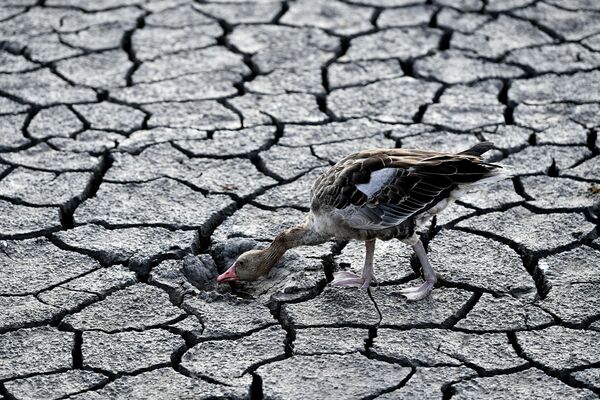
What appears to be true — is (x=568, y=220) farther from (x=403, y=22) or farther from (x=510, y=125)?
(x=403, y=22)

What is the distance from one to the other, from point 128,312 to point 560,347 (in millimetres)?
2010

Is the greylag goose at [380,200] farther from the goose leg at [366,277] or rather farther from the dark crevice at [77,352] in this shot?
the dark crevice at [77,352]

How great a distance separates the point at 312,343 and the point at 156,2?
4749 millimetres

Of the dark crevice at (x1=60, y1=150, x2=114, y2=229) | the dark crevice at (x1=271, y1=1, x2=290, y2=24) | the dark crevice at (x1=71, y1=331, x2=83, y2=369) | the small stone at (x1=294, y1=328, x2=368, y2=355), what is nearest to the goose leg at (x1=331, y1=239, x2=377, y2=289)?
the small stone at (x1=294, y1=328, x2=368, y2=355)

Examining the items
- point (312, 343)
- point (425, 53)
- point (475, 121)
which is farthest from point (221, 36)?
point (312, 343)

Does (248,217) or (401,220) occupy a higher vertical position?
(401,220)

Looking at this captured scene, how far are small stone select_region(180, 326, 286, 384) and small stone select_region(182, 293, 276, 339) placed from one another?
0.06 m

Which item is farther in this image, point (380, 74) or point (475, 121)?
point (380, 74)

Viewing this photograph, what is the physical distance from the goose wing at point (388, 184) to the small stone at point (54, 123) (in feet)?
7.75

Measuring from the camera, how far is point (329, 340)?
505 centimetres

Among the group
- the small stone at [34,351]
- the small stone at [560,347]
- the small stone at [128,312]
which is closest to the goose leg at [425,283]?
the small stone at [560,347]

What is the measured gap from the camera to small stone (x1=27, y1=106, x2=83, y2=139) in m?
7.07

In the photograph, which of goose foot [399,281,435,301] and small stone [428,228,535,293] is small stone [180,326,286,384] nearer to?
goose foot [399,281,435,301]

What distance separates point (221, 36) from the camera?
8.39 meters
